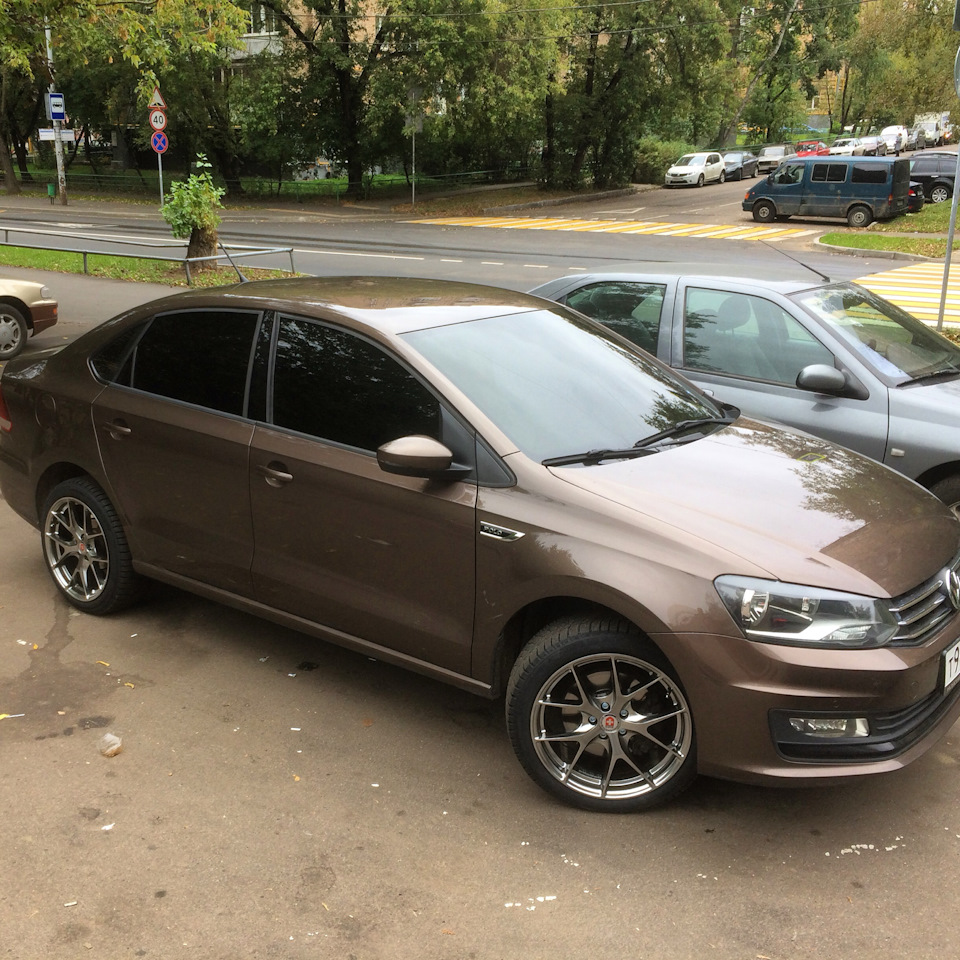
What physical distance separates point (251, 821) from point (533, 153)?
1865 inches

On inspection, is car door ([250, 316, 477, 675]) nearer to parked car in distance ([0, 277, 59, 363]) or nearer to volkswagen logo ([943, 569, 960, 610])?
volkswagen logo ([943, 569, 960, 610])

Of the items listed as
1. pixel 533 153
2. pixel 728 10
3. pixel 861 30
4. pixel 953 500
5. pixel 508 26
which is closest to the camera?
pixel 953 500

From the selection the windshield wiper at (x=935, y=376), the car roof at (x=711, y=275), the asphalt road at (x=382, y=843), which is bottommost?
the asphalt road at (x=382, y=843)

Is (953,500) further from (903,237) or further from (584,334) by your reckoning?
(903,237)

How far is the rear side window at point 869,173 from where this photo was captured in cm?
2931

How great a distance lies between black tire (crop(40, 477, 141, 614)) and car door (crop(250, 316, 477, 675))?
0.97 m

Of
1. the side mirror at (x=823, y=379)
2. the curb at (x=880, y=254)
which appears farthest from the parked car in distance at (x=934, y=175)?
the side mirror at (x=823, y=379)

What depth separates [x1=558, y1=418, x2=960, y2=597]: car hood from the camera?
10.8ft

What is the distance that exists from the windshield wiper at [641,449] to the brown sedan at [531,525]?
0.6 inches

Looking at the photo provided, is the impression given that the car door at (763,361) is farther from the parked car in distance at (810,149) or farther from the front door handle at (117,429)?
the parked car in distance at (810,149)

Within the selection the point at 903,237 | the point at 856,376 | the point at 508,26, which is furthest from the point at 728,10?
the point at 856,376

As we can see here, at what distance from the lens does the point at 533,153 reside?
4791 cm

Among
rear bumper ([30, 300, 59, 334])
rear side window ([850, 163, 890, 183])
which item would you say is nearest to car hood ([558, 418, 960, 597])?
rear bumper ([30, 300, 59, 334])

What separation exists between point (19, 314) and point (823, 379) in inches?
361
